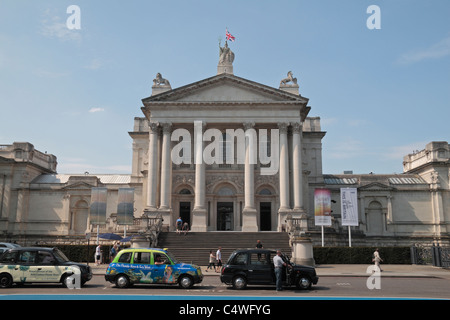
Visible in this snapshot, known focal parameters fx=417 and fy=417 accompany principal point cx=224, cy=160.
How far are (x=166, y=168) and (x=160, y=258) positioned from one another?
25.4 meters

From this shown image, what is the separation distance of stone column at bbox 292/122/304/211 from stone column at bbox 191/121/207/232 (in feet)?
31.5

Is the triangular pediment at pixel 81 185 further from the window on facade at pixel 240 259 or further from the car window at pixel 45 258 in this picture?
the window on facade at pixel 240 259

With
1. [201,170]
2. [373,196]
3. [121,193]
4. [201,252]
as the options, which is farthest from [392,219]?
[121,193]

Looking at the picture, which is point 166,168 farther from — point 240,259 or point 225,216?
point 240,259

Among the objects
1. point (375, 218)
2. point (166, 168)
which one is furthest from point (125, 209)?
point (375, 218)

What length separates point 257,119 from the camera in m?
45.3

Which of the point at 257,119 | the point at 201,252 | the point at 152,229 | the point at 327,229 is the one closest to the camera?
the point at 201,252

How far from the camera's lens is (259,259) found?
19516 mm

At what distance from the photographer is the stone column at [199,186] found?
42562 mm

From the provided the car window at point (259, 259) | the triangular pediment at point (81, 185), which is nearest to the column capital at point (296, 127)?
the car window at point (259, 259)
